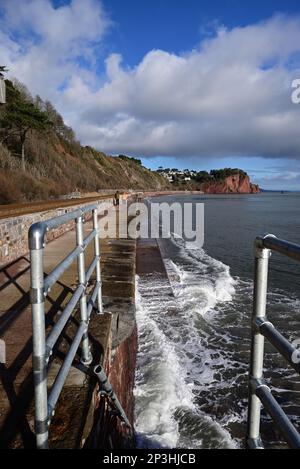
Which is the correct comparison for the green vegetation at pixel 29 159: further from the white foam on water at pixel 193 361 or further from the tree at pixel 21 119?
the white foam on water at pixel 193 361

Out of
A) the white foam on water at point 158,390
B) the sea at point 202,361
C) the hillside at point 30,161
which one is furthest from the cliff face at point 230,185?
the white foam on water at point 158,390

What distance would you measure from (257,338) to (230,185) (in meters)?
185

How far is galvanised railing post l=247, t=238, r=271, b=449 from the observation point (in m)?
1.61

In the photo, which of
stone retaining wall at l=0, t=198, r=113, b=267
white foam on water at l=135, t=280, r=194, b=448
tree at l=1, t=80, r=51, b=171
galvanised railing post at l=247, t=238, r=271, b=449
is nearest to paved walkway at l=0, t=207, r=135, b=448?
stone retaining wall at l=0, t=198, r=113, b=267

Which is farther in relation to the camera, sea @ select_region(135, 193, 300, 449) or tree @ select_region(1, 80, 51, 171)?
tree @ select_region(1, 80, 51, 171)

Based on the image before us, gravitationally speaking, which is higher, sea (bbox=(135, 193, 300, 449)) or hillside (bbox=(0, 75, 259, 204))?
hillside (bbox=(0, 75, 259, 204))

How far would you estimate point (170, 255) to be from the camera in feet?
48.6

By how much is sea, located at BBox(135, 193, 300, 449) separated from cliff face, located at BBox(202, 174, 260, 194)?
167227 millimetres

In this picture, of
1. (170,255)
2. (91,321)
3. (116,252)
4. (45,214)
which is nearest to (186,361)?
(91,321)

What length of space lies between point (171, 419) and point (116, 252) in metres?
4.94

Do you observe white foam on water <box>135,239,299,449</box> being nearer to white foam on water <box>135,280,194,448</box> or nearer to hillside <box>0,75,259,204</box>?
white foam on water <box>135,280,194,448</box>

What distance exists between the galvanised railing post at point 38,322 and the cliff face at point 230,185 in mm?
176600

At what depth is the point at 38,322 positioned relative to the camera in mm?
1392
